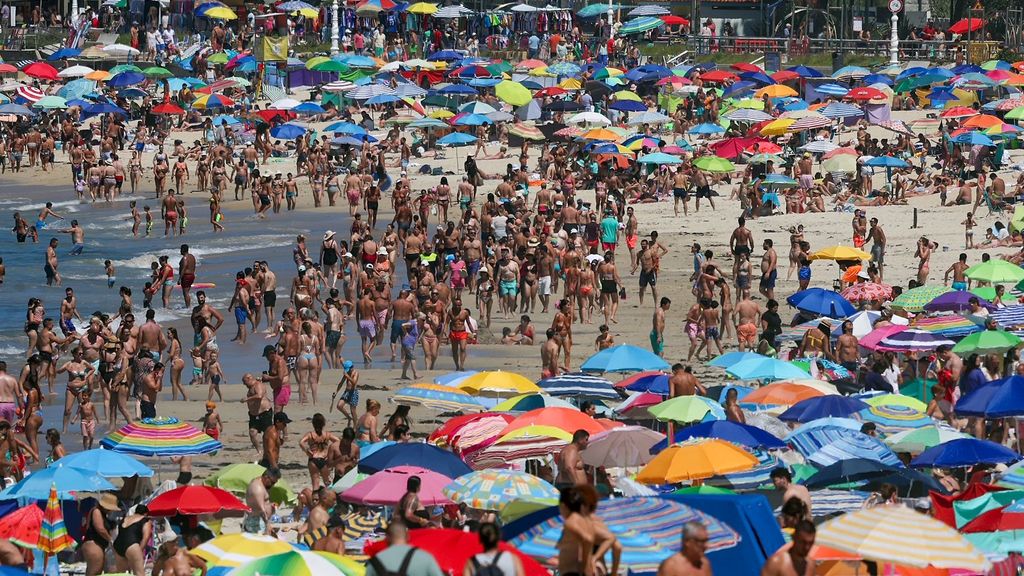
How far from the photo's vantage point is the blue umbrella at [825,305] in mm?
Answer: 19609

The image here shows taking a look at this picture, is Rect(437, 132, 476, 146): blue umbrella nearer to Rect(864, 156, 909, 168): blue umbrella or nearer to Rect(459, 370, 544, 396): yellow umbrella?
Rect(864, 156, 909, 168): blue umbrella

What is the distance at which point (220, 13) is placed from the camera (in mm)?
51562

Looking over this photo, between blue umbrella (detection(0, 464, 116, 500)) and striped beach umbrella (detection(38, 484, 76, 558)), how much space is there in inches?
35.3

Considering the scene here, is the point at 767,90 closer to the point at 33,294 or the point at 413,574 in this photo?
the point at 33,294

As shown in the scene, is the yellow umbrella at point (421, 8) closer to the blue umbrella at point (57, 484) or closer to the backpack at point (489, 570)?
the blue umbrella at point (57, 484)

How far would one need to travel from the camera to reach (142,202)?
121 feet

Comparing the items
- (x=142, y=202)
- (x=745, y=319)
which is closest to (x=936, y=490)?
(x=745, y=319)

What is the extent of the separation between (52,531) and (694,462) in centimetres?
431

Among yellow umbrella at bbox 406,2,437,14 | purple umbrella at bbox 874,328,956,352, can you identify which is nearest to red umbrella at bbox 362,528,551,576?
purple umbrella at bbox 874,328,956,352

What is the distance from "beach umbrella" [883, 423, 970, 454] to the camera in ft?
43.2

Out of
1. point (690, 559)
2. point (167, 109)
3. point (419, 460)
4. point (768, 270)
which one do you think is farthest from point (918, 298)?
point (167, 109)

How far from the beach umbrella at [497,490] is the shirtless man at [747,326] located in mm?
8631

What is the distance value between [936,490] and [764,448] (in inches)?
57.2

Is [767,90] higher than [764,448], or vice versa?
[767,90]
